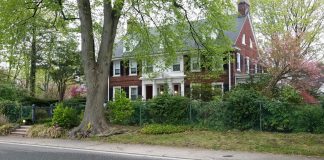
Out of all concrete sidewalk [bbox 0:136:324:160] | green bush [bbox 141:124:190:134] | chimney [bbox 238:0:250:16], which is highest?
chimney [bbox 238:0:250:16]

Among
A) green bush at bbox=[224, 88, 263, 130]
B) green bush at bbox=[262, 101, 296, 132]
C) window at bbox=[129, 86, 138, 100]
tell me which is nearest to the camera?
green bush at bbox=[262, 101, 296, 132]

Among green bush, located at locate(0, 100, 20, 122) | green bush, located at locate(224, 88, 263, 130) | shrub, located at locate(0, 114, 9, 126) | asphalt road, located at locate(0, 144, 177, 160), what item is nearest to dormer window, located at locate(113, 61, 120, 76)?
green bush, located at locate(0, 100, 20, 122)

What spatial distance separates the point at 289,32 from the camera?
33969mm

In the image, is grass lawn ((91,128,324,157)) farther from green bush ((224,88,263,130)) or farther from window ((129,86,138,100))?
window ((129,86,138,100))

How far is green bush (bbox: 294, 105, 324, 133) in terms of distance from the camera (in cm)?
1587

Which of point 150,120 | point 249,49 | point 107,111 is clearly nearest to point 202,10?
point 150,120

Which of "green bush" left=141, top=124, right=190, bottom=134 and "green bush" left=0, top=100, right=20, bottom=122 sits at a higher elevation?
"green bush" left=0, top=100, right=20, bottom=122

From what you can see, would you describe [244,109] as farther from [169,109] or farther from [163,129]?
[169,109]

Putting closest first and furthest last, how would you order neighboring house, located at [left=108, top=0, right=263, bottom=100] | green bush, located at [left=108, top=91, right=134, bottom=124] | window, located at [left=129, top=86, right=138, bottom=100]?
green bush, located at [left=108, top=91, right=134, bottom=124]
neighboring house, located at [left=108, top=0, right=263, bottom=100]
window, located at [left=129, top=86, right=138, bottom=100]

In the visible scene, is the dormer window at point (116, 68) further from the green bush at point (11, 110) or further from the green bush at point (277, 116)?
the green bush at point (277, 116)

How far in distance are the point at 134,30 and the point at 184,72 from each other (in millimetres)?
14158

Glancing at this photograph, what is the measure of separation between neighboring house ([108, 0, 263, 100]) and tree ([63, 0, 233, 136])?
13.6 m

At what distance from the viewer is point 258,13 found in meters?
45.3

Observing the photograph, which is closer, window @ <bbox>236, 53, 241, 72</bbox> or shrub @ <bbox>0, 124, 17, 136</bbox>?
shrub @ <bbox>0, 124, 17, 136</bbox>
